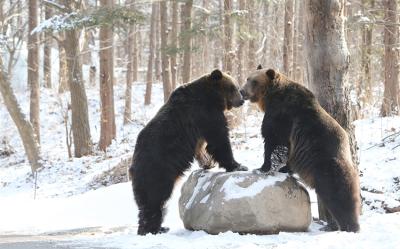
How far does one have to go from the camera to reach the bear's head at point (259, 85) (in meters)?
8.43

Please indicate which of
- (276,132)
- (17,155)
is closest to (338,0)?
(276,132)

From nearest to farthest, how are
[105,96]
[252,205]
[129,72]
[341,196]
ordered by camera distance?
[341,196]
[252,205]
[105,96]
[129,72]

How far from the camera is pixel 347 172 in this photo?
24.5 feet

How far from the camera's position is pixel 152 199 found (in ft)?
25.3

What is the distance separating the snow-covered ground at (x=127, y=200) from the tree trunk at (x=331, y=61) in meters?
1.66

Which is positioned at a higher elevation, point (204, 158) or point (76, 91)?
point (204, 158)

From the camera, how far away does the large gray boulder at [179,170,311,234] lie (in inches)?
299

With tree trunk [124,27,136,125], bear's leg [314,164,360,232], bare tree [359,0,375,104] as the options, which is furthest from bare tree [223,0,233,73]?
bear's leg [314,164,360,232]

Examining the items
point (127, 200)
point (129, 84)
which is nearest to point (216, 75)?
point (127, 200)

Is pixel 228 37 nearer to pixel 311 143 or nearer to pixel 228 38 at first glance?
pixel 228 38

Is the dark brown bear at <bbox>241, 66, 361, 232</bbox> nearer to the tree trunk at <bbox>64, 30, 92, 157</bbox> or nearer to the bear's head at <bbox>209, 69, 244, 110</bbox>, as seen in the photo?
the bear's head at <bbox>209, 69, 244, 110</bbox>

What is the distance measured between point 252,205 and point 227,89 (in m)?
1.94

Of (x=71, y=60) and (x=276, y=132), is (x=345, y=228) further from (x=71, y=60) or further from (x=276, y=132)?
(x=71, y=60)

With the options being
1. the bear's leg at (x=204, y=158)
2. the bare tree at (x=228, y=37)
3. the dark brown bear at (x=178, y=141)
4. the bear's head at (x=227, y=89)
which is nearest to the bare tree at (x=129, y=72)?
the bare tree at (x=228, y=37)
